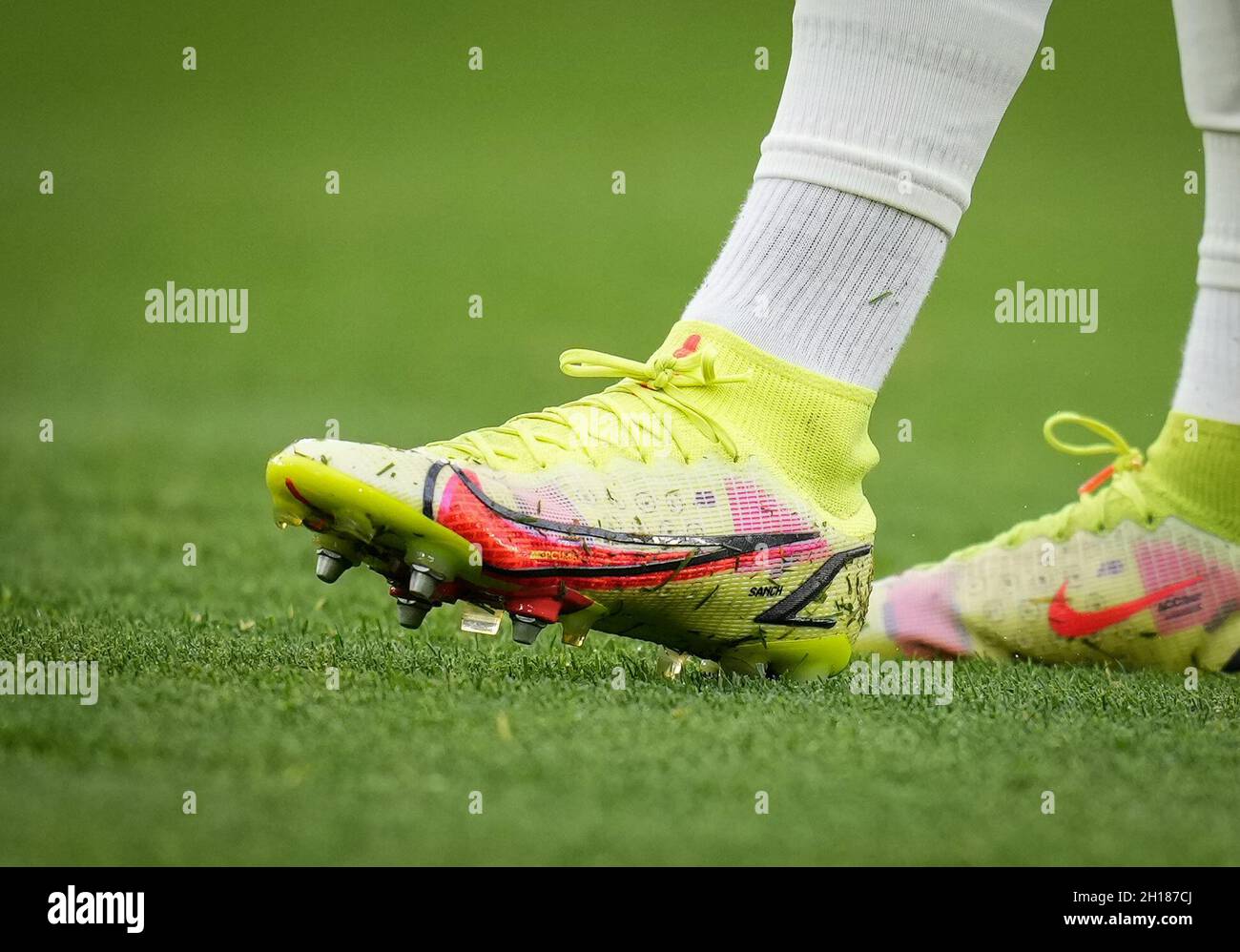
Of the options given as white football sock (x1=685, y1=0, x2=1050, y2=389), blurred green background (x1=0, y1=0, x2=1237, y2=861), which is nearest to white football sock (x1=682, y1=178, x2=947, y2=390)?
white football sock (x1=685, y1=0, x2=1050, y2=389)

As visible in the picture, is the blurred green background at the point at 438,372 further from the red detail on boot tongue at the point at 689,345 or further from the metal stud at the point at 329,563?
the red detail on boot tongue at the point at 689,345

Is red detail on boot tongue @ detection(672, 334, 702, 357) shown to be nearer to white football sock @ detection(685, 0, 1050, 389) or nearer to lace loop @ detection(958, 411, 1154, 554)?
white football sock @ detection(685, 0, 1050, 389)

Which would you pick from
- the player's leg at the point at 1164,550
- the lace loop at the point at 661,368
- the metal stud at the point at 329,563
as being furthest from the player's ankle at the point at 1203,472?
the metal stud at the point at 329,563

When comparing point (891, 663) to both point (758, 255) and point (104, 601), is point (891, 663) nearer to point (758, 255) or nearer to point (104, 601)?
point (758, 255)

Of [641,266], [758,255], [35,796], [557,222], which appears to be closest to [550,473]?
[758,255]

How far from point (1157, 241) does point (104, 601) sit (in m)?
5.91

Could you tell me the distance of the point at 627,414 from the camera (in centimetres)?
127

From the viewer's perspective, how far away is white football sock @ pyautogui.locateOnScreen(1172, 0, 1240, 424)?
5.01ft

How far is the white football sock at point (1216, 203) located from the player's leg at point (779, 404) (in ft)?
1.19

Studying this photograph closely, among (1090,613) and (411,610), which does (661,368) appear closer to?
(411,610)

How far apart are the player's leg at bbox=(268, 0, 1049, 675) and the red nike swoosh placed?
12.0 inches

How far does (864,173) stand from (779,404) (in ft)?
0.64
